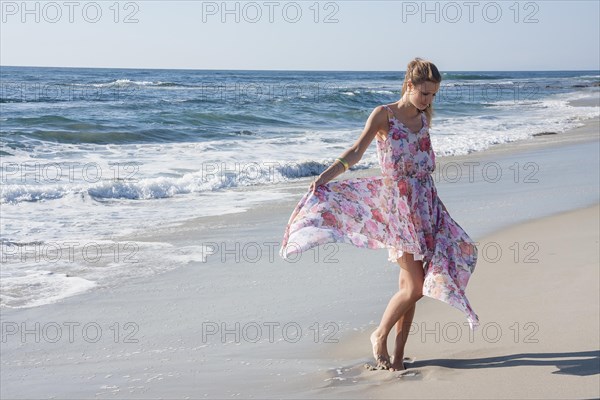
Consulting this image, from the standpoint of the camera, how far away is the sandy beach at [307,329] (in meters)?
4.00

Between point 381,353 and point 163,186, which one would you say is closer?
point 381,353

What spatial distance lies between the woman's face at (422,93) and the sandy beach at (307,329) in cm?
140

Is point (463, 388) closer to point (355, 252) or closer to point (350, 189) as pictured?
point (350, 189)

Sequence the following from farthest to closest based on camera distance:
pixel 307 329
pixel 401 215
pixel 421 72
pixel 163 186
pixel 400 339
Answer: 1. pixel 163 186
2. pixel 307 329
3. pixel 400 339
4. pixel 401 215
5. pixel 421 72

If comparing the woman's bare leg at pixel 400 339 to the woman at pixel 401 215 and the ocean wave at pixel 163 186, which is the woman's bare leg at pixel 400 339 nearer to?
the woman at pixel 401 215

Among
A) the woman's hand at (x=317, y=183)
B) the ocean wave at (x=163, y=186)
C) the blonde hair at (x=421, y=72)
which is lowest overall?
the ocean wave at (x=163, y=186)

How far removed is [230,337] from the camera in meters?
4.79

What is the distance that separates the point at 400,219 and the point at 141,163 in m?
10.4

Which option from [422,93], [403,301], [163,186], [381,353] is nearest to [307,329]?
[381,353]

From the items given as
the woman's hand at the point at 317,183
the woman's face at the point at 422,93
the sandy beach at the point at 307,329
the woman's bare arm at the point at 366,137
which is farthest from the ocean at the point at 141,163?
the woman's face at the point at 422,93

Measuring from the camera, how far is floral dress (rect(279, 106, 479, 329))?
402cm

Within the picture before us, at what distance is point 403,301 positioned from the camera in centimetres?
412

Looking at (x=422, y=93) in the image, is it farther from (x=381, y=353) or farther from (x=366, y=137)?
(x=381, y=353)

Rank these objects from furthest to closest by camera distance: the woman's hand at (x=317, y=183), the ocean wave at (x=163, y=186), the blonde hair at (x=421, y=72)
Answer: the ocean wave at (x=163, y=186) → the woman's hand at (x=317, y=183) → the blonde hair at (x=421, y=72)
